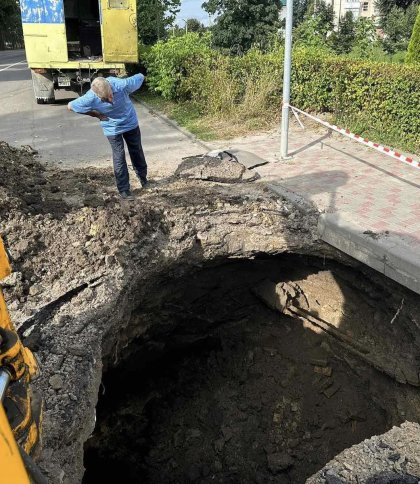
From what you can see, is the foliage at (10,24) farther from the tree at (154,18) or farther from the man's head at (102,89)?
the man's head at (102,89)

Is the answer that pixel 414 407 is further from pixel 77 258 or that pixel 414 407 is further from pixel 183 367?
pixel 77 258

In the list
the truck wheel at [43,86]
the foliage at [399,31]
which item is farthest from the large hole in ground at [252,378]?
the foliage at [399,31]

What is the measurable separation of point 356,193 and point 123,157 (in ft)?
9.56

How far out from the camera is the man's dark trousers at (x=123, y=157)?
5.61 m

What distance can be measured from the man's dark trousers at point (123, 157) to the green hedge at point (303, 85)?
3927mm

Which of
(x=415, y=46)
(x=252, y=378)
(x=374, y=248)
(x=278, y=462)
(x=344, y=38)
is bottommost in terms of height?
(x=278, y=462)

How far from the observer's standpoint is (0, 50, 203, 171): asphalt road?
297 inches

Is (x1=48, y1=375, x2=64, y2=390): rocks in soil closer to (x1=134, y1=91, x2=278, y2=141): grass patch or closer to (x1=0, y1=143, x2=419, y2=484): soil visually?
(x1=0, y1=143, x2=419, y2=484): soil

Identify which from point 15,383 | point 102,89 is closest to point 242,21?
point 102,89

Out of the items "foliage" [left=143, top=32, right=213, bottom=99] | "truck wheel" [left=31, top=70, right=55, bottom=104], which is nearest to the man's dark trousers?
"foliage" [left=143, top=32, right=213, bottom=99]

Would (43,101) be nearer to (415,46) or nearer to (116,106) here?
(116,106)

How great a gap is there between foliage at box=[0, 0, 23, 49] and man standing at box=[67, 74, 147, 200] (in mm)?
39300

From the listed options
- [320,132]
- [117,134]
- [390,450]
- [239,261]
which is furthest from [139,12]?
[390,450]

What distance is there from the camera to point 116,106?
17.7ft
